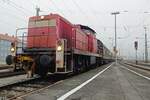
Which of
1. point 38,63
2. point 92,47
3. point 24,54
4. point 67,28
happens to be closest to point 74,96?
point 38,63

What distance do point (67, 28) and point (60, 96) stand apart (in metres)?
7.73

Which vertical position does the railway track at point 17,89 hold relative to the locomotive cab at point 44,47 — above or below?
below

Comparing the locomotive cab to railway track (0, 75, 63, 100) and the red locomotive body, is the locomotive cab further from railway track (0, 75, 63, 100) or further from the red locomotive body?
railway track (0, 75, 63, 100)

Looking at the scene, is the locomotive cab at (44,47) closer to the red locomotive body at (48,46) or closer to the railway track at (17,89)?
the red locomotive body at (48,46)

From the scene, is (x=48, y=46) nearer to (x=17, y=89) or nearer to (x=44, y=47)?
(x=44, y=47)

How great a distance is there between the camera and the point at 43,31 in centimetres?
1312

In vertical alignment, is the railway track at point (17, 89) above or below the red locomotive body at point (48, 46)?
below

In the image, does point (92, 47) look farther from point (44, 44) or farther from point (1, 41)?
point (1, 41)

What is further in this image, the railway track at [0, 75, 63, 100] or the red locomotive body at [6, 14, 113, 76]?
the red locomotive body at [6, 14, 113, 76]

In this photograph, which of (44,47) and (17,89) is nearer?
(17,89)

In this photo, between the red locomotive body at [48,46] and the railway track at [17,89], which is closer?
the railway track at [17,89]

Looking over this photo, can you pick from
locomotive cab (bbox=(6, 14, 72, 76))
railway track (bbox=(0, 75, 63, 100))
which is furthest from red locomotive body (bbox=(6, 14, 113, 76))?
railway track (bbox=(0, 75, 63, 100))

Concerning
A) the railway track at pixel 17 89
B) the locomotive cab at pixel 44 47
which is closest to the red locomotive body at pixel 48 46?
the locomotive cab at pixel 44 47

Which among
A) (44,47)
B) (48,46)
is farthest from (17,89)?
(48,46)
